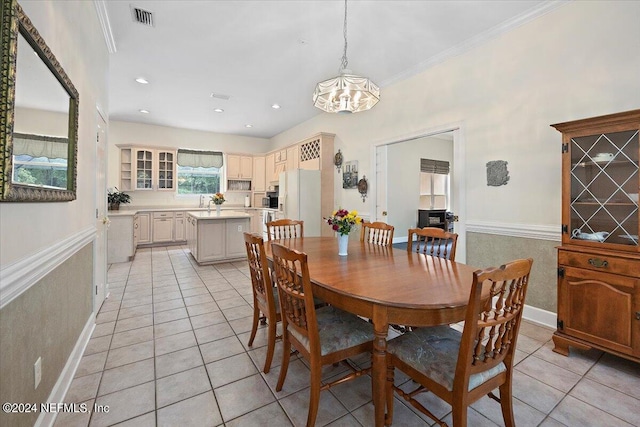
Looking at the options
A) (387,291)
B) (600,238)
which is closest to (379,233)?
(387,291)

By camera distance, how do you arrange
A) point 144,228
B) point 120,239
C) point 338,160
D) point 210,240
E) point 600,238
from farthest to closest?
point 144,228, point 338,160, point 120,239, point 210,240, point 600,238

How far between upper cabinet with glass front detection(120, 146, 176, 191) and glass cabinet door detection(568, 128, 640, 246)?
24.3 feet

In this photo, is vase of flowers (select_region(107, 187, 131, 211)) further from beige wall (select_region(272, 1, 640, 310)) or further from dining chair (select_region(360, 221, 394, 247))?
beige wall (select_region(272, 1, 640, 310))

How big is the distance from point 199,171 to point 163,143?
105 centimetres

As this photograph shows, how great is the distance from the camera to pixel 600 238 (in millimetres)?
2094

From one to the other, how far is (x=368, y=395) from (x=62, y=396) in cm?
184

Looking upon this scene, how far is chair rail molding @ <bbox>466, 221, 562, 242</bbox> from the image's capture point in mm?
2578

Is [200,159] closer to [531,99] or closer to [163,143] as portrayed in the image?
[163,143]

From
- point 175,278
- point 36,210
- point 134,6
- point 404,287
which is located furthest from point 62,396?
point 134,6

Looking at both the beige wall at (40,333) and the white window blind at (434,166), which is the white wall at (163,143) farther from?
the beige wall at (40,333)

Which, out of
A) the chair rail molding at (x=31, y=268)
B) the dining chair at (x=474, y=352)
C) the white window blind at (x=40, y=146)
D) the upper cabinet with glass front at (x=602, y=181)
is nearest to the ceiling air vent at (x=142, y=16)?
the white window blind at (x=40, y=146)

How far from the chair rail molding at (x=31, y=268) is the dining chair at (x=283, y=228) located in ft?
5.62

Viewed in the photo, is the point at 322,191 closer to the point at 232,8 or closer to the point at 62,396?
the point at 232,8

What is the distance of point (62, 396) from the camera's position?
1.68 metres
